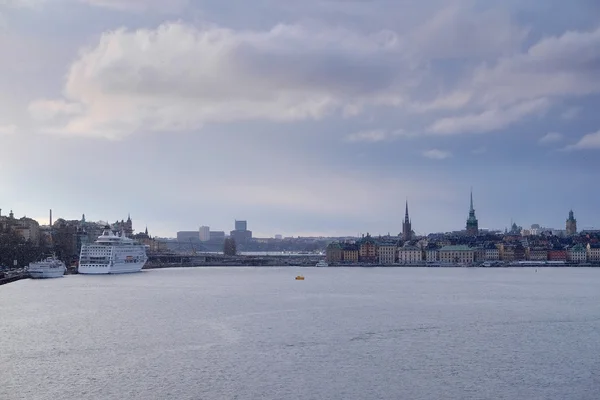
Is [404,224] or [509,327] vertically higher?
[404,224]

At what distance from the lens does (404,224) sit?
199250mm

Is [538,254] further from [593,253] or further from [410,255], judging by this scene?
[410,255]

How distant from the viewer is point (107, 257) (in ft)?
322

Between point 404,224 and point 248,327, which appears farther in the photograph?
point 404,224

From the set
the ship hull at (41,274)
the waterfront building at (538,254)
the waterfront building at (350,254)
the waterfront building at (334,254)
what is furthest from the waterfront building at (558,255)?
the ship hull at (41,274)

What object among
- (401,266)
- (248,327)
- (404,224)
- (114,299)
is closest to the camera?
(248,327)

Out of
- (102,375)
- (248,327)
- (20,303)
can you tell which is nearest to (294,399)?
(102,375)

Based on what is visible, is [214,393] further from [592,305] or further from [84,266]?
[84,266]

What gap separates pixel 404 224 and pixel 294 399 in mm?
178281

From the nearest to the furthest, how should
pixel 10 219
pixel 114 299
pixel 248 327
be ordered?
pixel 248 327 < pixel 114 299 < pixel 10 219

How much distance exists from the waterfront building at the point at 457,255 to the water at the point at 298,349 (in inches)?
3816

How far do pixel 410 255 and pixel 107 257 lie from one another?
7236 centimetres

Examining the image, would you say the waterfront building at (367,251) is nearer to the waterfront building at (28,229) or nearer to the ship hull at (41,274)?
the waterfront building at (28,229)

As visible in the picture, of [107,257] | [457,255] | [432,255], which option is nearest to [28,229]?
[107,257]
